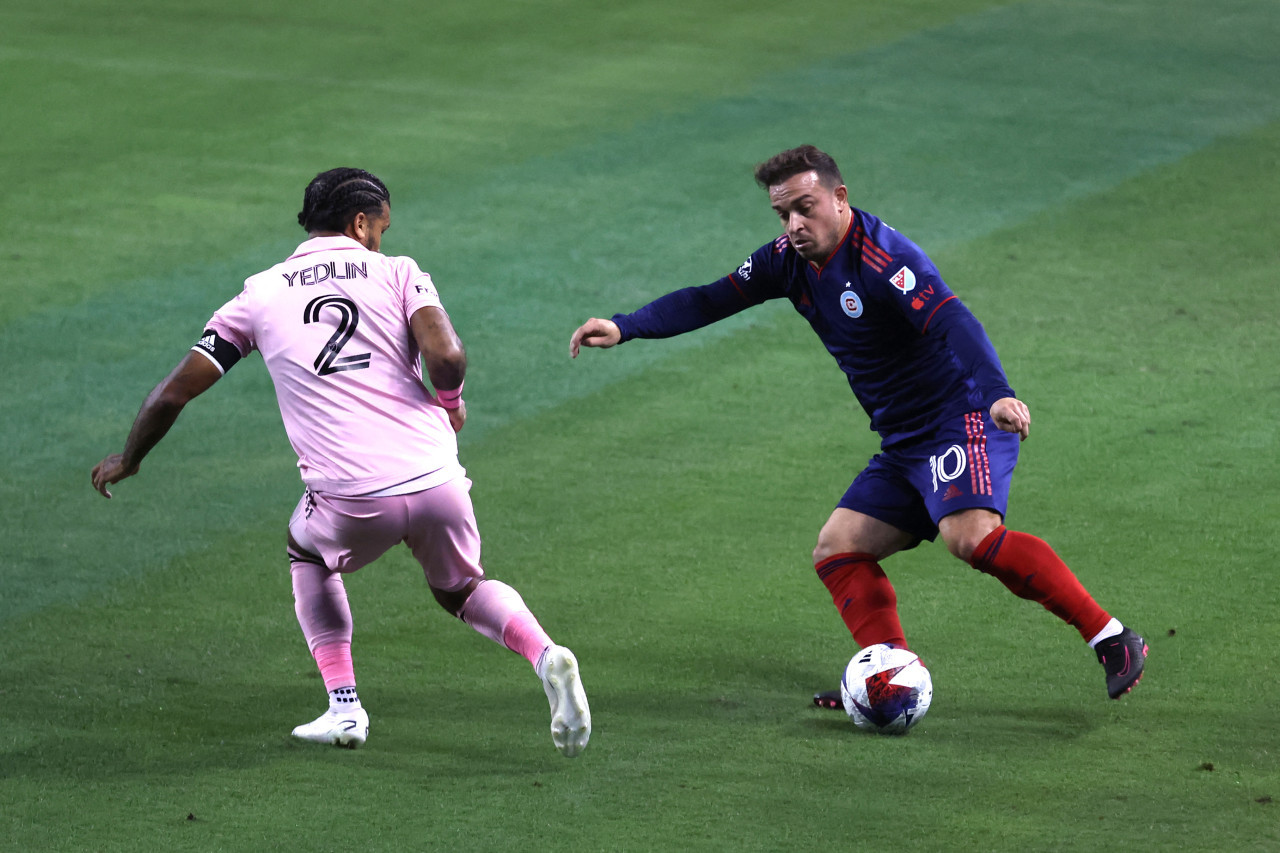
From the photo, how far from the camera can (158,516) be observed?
7.17 m

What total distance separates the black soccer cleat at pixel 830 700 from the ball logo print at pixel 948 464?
2.44 feet

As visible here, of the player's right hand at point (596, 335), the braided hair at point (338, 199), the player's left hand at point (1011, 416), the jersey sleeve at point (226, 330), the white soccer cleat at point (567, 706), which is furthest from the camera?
the player's right hand at point (596, 335)

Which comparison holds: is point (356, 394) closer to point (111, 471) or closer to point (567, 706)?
point (111, 471)

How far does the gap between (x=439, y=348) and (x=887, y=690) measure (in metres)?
1.71

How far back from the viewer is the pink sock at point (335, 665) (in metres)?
5.24

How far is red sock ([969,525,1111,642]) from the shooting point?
17.1 feet

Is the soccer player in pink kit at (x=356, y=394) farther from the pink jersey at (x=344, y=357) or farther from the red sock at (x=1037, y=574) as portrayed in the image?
the red sock at (x=1037, y=574)

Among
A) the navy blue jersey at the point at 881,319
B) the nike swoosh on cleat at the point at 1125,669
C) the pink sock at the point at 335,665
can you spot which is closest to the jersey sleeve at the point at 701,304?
the navy blue jersey at the point at 881,319

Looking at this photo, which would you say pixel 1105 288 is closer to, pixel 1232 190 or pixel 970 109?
pixel 1232 190

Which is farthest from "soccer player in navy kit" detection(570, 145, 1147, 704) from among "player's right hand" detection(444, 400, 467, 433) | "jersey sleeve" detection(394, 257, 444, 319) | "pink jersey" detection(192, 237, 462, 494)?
"pink jersey" detection(192, 237, 462, 494)

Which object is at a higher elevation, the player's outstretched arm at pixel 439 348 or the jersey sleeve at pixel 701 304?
the jersey sleeve at pixel 701 304

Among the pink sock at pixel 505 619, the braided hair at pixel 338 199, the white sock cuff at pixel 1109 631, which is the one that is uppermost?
the braided hair at pixel 338 199

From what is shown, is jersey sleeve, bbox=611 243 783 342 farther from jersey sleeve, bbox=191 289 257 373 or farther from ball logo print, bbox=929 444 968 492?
jersey sleeve, bbox=191 289 257 373

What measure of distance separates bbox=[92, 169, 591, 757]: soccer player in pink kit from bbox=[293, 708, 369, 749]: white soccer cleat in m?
0.02
